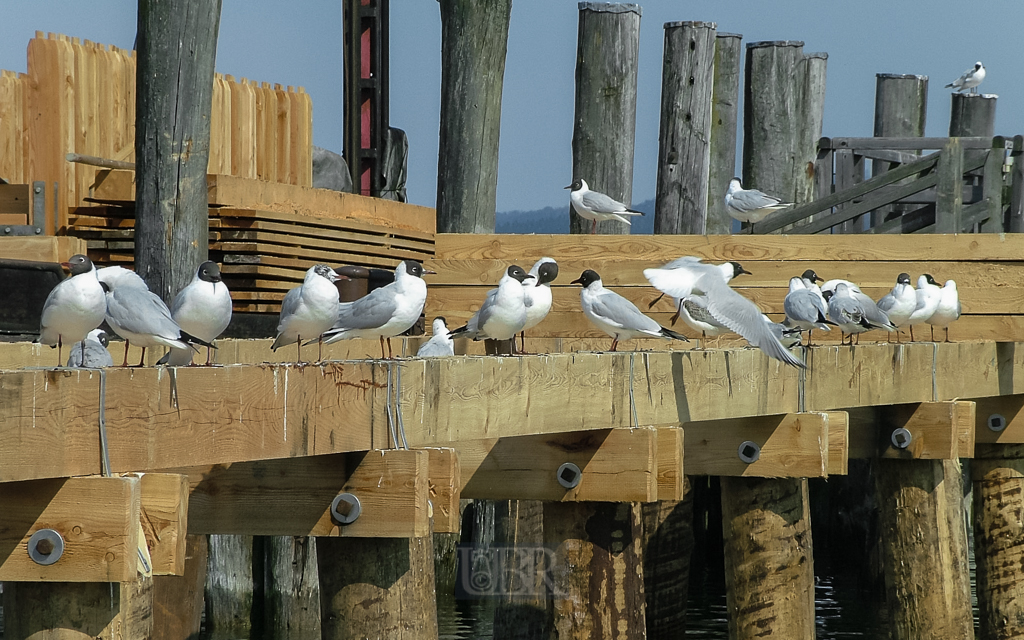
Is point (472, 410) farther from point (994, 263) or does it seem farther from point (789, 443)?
point (994, 263)

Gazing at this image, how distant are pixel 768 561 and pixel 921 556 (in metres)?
2.28

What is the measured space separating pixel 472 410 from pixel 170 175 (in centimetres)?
267

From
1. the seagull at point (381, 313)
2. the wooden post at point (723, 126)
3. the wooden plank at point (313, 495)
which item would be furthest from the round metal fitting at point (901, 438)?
the wooden post at point (723, 126)

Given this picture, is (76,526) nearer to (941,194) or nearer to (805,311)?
(805,311)

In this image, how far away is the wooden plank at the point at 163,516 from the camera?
471cm

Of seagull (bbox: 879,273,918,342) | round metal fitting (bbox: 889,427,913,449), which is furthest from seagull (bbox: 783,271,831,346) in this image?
seagull (bbox: 879,273,918,342)

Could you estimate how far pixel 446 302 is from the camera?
13.6 metres

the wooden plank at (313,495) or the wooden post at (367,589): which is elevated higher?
the wooden plank at (313,495)

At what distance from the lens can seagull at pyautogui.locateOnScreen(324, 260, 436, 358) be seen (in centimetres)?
Answer: 769

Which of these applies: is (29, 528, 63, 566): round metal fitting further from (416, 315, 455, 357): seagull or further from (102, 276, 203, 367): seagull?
(416, 315, 455, 357): seagull

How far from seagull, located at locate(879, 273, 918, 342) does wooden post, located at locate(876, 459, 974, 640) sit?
67.0 inches

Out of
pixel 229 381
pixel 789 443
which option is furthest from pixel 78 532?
pixel 789 443

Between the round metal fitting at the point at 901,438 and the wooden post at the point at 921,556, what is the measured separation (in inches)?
5.4

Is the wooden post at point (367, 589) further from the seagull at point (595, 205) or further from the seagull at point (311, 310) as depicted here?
the seagull at point (595, 205)
